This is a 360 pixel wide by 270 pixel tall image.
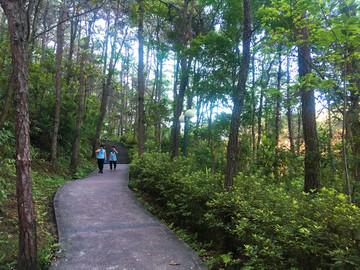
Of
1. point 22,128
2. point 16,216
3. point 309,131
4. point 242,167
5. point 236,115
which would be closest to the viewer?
point 22,128

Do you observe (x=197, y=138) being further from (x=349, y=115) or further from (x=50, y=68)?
(x=349, y=115)

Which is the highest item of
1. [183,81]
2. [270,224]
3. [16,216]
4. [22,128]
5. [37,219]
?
[183,81]

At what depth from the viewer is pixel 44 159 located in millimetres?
10070

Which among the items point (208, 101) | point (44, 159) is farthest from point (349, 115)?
point (44, 159)

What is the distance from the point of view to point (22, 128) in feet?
10.1

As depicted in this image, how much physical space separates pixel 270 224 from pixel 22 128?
3626 millimetres

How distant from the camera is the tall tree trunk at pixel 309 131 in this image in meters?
5.22

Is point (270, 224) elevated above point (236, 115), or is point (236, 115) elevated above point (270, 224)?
point (236, 115)

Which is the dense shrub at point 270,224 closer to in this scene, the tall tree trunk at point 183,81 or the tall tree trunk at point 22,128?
the tall tree trunk at point 22,128

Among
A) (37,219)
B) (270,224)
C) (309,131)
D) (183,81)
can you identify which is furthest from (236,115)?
(183,81)

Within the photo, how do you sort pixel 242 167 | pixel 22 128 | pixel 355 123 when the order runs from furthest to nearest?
pixel 242 167, pixel 355 123, pixel 22 128

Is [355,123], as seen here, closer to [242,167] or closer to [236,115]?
[236,115]

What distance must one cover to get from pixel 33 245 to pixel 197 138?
12588 mm

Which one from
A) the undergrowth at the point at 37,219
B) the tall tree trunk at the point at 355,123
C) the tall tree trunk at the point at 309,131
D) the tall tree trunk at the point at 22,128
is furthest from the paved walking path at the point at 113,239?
the tall tree trunk at the point at 355,123
